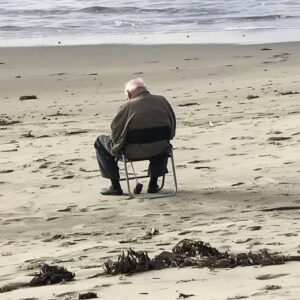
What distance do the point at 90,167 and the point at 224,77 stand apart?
7.86 metres

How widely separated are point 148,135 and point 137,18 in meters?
24.5

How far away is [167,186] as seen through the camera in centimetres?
791

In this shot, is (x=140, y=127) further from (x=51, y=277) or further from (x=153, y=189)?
(x=51, y=277)

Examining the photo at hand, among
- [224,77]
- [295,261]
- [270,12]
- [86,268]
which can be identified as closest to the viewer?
[295,261]

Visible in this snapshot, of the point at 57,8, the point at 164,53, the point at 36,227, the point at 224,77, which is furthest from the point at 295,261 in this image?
the point at 57,8

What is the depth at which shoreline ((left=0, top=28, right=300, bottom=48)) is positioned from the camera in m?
22.9

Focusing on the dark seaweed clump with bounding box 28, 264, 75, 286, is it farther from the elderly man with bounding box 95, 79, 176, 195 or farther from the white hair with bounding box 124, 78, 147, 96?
the white hair with bounding box 124, 78, 147, 96

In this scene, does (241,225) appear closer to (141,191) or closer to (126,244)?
(126,244)

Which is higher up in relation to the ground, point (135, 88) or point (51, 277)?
point (135, 88)

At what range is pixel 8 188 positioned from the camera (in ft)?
26.1

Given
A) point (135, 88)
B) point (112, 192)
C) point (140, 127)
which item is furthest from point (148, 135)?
point (112, 192)

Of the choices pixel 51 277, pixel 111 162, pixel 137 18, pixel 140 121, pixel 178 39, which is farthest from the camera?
pixel 137 18

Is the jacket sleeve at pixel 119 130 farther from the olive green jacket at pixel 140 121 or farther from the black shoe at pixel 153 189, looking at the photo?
the black shoe at pixel 153 189

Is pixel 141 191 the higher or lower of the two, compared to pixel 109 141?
lower
